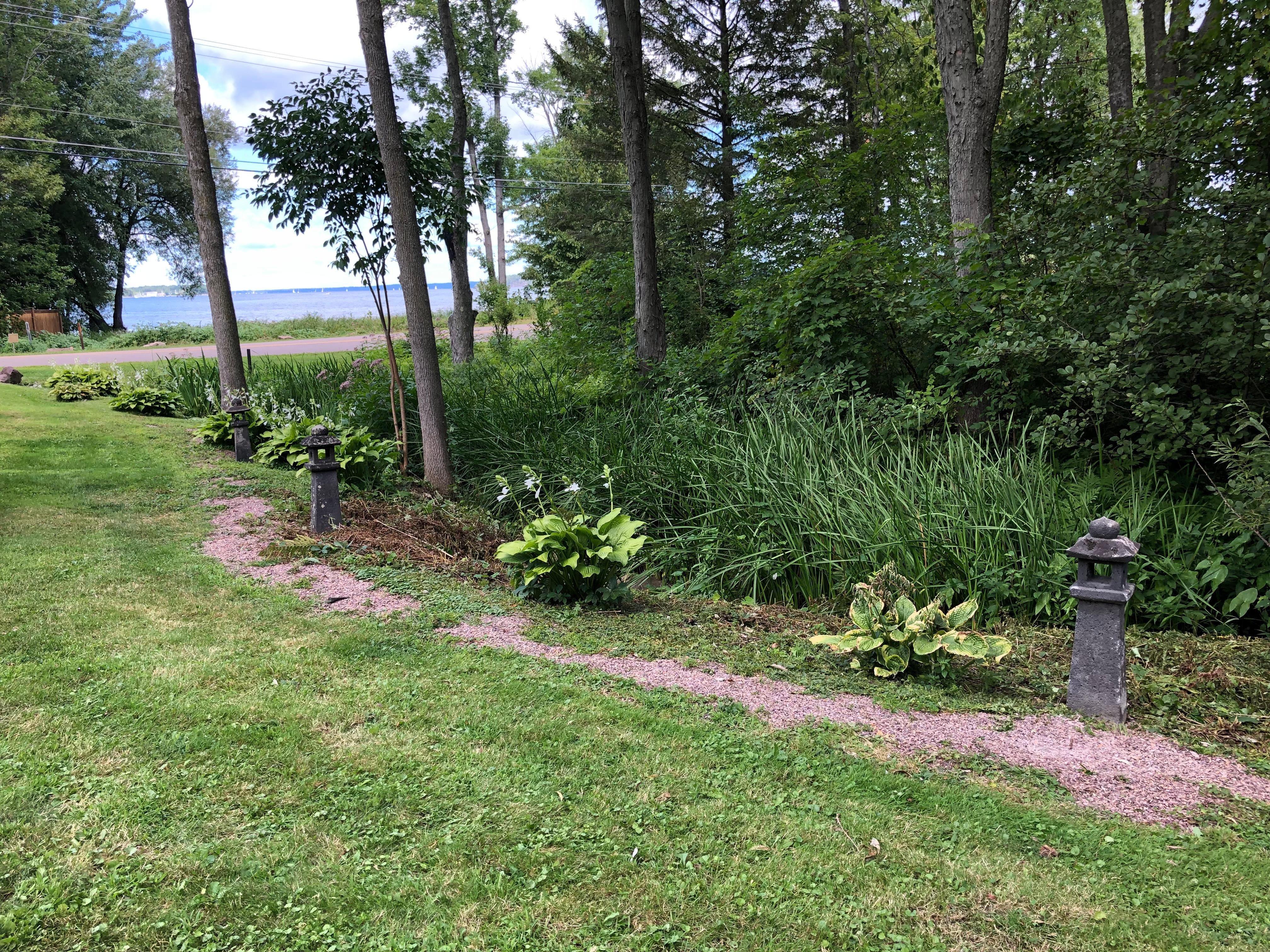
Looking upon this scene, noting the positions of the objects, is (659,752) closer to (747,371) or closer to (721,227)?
(747,371)

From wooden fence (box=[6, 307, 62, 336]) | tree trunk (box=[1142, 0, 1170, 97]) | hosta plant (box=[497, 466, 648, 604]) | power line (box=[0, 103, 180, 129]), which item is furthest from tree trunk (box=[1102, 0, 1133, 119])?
wooden fence (box=[6, 307, 62, 336])

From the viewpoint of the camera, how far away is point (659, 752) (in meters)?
2.86

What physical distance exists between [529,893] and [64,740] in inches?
76.3

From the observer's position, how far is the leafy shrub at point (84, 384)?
12.6 meters

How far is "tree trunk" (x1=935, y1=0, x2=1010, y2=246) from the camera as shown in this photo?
683cm

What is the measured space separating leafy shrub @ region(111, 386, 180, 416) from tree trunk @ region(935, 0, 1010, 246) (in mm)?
11046

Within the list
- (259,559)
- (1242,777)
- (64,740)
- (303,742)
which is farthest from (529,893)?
(259,559)

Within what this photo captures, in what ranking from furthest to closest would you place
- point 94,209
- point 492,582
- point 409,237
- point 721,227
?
point 94,209, point 721,227, point 409,237, point 492,582

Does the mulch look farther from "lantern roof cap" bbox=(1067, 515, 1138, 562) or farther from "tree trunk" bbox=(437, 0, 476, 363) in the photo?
"tree trunk" bbox=(437, 0, 476, 363)

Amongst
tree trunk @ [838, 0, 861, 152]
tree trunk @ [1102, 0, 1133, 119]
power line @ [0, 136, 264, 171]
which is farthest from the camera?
power line @ [0, 136, 264, 171]

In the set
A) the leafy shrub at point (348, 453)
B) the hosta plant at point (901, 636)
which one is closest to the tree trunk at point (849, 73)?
the leafy shrub at point (348, 453)

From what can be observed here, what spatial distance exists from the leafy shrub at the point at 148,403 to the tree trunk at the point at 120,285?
78.7ft

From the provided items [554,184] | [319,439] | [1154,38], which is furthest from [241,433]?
[554,184]

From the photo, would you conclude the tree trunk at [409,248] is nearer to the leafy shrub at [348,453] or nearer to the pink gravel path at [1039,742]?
the leafy shrub at [348,453]
